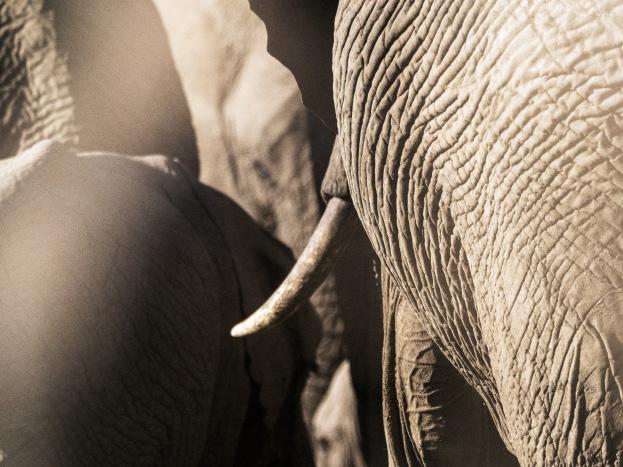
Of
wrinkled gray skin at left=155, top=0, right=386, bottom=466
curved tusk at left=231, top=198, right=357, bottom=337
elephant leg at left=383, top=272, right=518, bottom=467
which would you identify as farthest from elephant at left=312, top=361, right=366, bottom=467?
curved tusk at left=231, top=198, right=357, bottom=337

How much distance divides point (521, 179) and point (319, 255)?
0.46 metres

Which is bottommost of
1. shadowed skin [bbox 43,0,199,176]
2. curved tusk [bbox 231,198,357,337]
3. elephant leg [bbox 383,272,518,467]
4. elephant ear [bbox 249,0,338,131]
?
elephant leg [bbox 383,272,518,467]

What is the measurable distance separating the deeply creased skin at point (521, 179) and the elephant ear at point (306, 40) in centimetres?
21

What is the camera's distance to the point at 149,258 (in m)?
1.21

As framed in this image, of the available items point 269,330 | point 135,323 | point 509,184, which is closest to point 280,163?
point 269,330

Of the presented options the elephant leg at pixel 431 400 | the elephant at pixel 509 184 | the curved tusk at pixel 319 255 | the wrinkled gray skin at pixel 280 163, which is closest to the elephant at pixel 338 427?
the wrinkled gray skin at pixel 280 163

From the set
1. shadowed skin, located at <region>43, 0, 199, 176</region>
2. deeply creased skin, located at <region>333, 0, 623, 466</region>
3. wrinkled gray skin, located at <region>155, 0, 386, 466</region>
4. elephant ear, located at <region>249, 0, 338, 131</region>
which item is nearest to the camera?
deeply creased skin, located at <region>333, 0, 623, 466</region>

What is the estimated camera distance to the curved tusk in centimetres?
106

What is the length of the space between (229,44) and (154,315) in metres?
0.38

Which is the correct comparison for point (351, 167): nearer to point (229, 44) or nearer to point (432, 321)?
→ point (432, 321)

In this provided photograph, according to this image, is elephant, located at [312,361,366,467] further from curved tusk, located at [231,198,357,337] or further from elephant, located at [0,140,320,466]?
curved tusk, located at [231,198,357,337]

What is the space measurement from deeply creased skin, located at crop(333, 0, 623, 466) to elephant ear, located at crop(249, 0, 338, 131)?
0.21 metres

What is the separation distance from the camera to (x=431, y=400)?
1121mm

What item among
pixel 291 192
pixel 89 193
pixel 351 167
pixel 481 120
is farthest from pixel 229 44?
pixel 481 120
